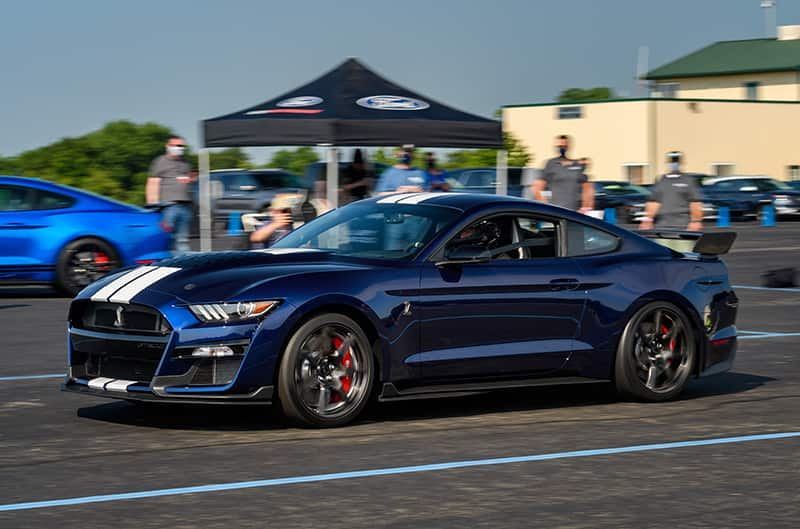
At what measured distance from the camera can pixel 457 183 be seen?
34.9 meters

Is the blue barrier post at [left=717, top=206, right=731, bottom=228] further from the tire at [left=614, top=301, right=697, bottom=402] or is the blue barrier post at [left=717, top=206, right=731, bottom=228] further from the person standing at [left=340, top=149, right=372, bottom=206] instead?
the tire at [left=614, top=301, right=697, bottom=402]

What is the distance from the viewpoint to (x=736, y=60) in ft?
278

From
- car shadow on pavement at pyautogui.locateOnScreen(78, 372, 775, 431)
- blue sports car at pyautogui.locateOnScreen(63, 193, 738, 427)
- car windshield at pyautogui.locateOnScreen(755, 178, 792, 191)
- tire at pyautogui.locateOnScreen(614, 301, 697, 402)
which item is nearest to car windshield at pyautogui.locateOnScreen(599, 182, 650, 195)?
car windshield at pyautogui.locateOnScreen(755, 178, 792, 191)

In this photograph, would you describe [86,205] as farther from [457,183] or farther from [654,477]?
[457,183]

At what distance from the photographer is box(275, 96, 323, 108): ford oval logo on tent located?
1847 centimetres

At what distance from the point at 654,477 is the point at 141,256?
35.5 ft

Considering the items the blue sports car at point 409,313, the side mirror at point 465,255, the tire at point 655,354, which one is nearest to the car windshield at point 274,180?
the blue sports car at point 409,313

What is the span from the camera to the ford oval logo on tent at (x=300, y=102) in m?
18.5

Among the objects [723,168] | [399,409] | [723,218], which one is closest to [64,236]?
[399,409]

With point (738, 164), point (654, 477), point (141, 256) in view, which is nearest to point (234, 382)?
point (654, 477)

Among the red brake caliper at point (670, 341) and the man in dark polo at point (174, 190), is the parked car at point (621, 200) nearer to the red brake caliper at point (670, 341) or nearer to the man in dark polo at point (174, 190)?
the man in dark polo at point (174, 190)

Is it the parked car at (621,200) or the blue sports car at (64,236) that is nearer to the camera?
the blue sports car at (64,236)

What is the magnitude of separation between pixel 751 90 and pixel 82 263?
237 feet

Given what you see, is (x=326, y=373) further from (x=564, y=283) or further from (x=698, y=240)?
(x=698, y=240)
